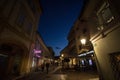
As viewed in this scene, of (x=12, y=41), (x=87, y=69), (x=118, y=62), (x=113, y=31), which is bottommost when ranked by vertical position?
(x=87, y=69)

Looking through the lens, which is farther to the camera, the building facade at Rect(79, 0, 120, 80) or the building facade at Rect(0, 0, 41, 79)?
the building facade at Rect(0, 0, 41, 79)

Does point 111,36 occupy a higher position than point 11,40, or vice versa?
point 11,40

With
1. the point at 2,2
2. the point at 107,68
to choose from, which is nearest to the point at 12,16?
the point at 2,2

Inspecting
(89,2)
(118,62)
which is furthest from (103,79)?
(89,2)

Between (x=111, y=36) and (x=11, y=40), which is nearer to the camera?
(x=111, y=36)

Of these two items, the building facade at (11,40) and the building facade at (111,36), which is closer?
the building facade at (111,36)

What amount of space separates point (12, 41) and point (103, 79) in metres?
10.4

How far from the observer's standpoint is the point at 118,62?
15.8 ft

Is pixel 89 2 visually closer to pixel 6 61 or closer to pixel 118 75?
pixel 118 75

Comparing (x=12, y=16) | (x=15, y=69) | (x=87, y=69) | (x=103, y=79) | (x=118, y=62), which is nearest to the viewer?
(x=118, y=62)

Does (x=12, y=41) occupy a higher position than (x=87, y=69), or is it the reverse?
(x=12, y=41)

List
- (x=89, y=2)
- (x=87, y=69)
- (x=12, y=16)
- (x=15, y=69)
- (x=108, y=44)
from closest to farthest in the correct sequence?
(x=108, y=44) → (x=89, y=2) → (x=12, y=16) → (x=15, y=69) → (x=87, y=69)

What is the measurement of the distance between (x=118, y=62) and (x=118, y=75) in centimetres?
83

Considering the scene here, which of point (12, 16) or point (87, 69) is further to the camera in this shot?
point (87, 69)
